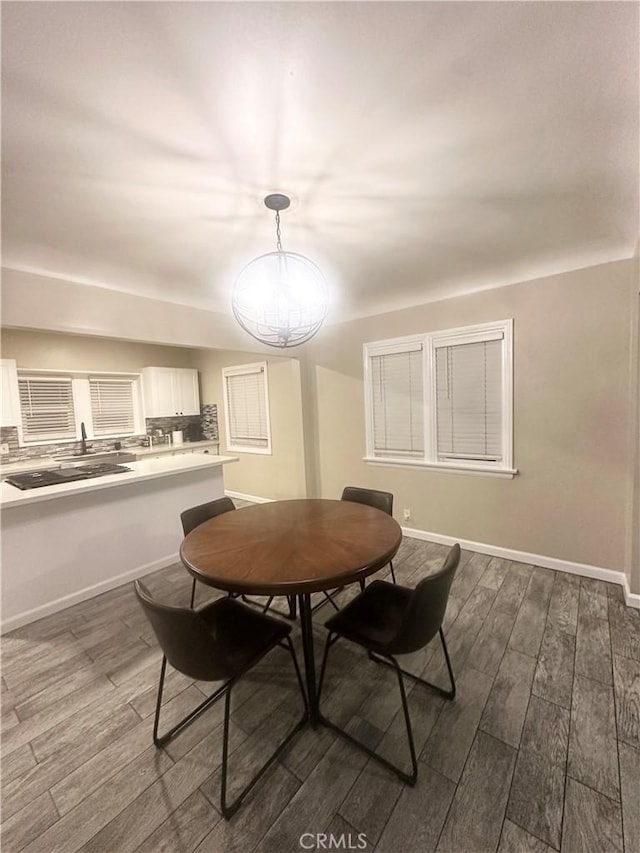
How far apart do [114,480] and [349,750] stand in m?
2.42

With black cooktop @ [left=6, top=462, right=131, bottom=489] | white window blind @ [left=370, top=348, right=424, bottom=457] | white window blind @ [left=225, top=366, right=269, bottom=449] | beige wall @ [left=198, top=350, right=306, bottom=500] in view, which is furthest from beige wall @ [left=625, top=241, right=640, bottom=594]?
black cooktop @ [left=6, top=462, right=131, bottom=489]

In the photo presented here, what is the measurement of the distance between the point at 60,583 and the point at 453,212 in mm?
3704

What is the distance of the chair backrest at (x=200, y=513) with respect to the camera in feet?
7.46

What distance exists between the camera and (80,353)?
183 inches

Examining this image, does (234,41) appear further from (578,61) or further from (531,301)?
(531,301)

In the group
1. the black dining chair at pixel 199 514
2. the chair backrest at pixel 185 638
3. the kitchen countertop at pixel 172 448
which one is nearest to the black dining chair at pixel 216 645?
the chair backrest at pixel 185 638

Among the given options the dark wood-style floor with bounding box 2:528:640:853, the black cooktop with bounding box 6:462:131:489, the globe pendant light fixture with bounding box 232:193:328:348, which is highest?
the globe pendant light fixture with bounding box 232:193:328:348

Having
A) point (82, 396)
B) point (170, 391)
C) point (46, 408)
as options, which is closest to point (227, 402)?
point (170, 391)

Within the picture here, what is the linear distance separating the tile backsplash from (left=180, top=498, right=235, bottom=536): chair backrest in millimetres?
3334

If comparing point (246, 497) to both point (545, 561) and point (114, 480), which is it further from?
point (545, 561)

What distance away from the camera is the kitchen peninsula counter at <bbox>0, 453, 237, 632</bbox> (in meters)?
2.37

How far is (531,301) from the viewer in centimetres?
279

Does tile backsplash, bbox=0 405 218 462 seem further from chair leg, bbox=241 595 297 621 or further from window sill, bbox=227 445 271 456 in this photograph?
chair leg, bbox=241 595 297 621

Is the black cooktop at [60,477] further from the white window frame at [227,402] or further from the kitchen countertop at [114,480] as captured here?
the white window frame at [227,402]
